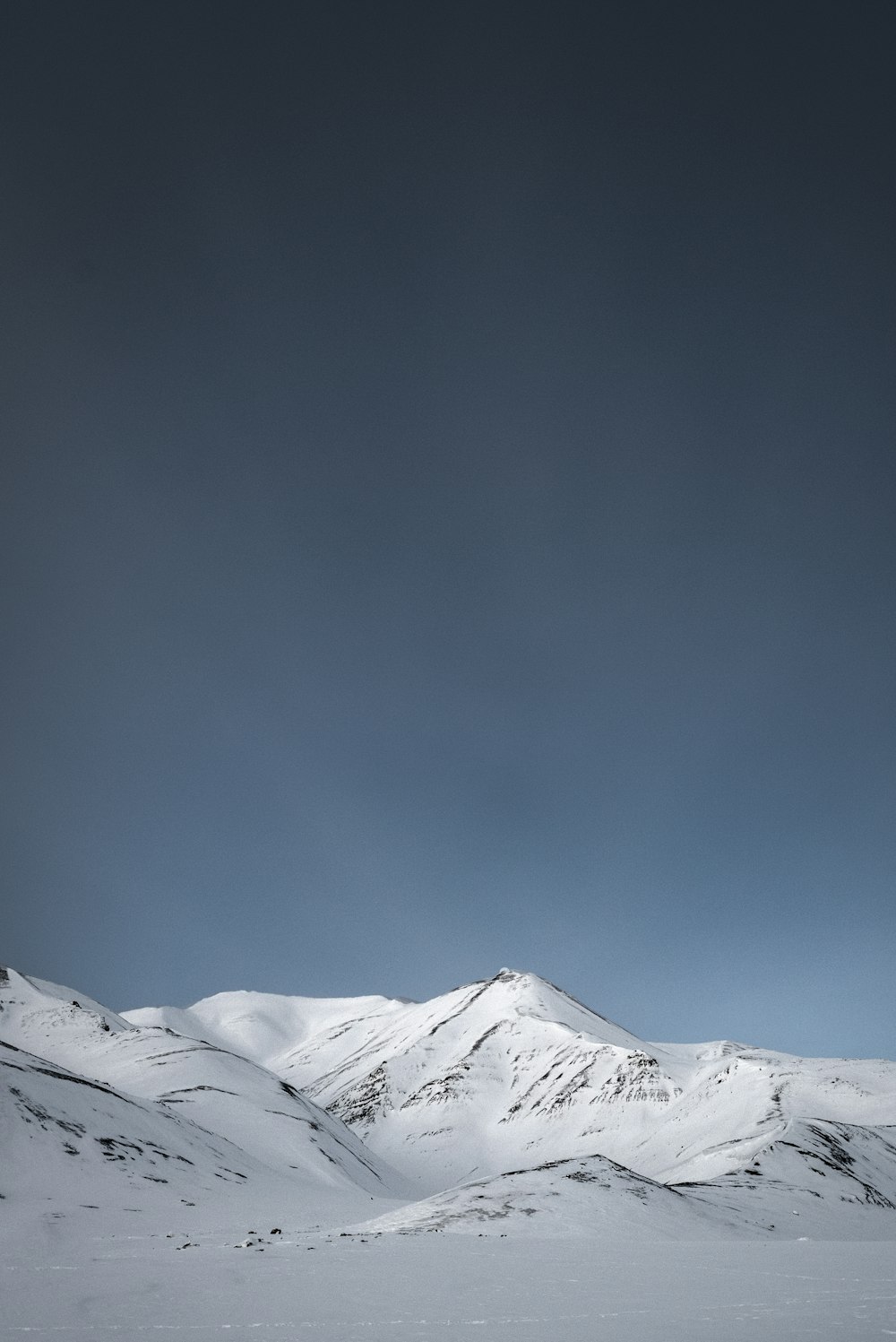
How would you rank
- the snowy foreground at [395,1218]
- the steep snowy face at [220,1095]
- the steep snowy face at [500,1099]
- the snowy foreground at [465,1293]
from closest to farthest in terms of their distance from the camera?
the snowy foreground at [465,1293] → the snowy foreground at [395,1218] → the steep snowy face at [220,1095] → the steep snowy face at [500,1099]

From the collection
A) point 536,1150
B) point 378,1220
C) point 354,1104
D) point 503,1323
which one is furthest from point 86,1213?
point 354,1104

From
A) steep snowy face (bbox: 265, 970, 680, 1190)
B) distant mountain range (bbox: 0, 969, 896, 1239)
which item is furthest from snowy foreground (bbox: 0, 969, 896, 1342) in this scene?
steep snowy face (bbox: 265, 970, 680, 1190)

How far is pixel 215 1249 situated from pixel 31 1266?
5.16 meters

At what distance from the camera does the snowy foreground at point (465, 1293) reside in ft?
37.8

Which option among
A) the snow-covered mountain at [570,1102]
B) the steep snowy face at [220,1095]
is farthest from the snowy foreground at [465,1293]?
the snow-covered mountain at [570,1102]

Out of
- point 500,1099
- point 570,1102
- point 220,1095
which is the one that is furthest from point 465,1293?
point 500,1099

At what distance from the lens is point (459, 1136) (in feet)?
506

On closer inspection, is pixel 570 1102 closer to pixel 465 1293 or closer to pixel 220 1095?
pixel 220 1095

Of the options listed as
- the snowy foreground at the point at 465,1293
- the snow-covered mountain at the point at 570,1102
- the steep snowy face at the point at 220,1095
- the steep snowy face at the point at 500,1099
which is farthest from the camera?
the steep snowy face at the point at 500,1099

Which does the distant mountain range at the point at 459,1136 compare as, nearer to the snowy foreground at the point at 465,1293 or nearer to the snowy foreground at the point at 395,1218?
the snowy foreground at the point at 395,1218

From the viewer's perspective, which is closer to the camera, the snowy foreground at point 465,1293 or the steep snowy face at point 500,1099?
the snowy foreground at point 465,1293

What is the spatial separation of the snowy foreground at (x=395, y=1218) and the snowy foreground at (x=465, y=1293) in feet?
0.33

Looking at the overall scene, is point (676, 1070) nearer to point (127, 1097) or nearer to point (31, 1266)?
point (127, 1097)

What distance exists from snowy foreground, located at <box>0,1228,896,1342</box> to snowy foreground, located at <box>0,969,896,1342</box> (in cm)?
10
